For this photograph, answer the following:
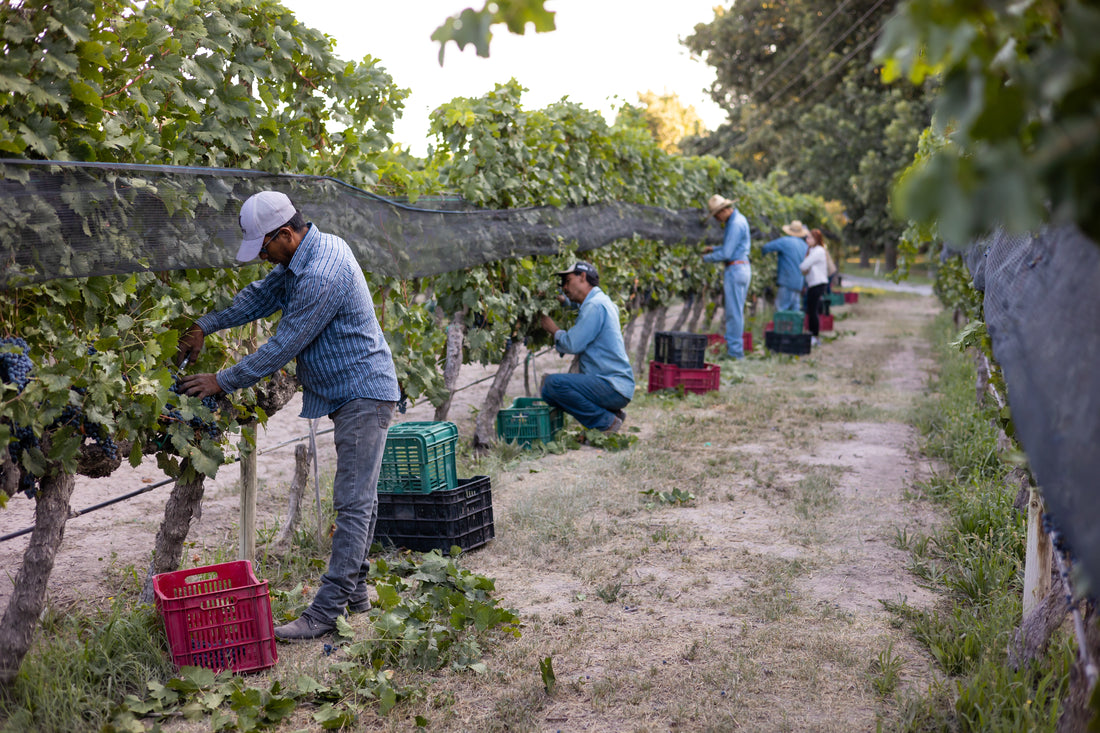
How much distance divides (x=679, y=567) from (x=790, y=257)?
10.5 meters

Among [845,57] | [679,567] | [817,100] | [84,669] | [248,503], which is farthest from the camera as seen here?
[817,100]

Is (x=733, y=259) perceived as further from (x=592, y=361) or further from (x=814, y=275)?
(x=592, y=361)

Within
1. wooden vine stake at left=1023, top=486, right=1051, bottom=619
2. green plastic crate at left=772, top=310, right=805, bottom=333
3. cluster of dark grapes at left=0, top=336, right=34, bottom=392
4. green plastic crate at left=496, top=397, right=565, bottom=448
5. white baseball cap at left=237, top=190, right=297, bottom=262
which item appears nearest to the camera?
cluster of dark grapes at left=0, top=336, right=34, bottom=392

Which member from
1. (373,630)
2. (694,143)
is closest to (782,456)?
(373,630)

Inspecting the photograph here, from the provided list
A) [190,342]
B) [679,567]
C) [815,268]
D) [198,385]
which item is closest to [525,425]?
[679,567]

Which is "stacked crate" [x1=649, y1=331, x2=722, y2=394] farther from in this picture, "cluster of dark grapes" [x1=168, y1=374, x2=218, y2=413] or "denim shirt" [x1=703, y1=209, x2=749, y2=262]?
"cluster of dark grapes" [x1=168, y1=374, x2=218, y2=413]

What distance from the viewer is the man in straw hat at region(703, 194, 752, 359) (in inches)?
483

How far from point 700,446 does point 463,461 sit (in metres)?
2.00

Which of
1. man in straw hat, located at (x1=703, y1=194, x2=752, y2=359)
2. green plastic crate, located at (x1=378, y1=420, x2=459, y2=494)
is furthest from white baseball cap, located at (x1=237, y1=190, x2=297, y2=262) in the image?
man in straw hat, located at (x1=703, y1=194, x2=752, y2=359)

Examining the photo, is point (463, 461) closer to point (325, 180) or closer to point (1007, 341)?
point (325, 180)

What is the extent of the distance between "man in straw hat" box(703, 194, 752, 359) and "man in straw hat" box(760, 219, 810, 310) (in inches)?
79.0

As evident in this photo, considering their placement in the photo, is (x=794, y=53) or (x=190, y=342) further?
(x=794, y=53)

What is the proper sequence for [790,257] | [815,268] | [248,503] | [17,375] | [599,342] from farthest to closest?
[815,268] → [790,257] → [599,342] → [248,503] → [17,375]

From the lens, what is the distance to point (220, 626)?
346 cm
